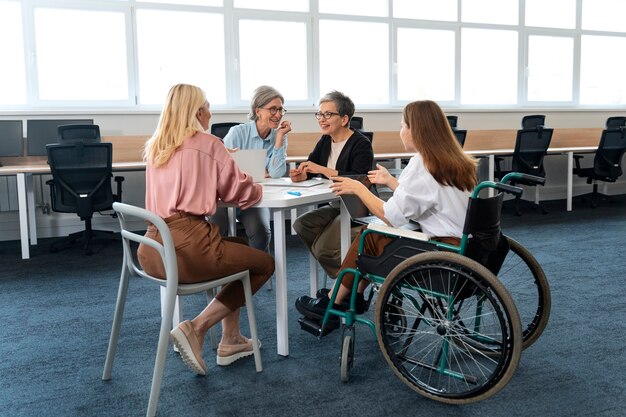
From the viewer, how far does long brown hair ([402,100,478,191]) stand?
Answer: 6.46 ft

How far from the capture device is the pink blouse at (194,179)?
6.57 feet

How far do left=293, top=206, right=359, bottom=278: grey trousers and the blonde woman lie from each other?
59 cm

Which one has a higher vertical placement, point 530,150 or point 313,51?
point 313,51

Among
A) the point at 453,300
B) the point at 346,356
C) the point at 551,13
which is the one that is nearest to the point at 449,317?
the point at 453,300

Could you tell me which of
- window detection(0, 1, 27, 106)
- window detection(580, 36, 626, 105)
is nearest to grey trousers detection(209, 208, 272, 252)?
window detection(0, 1, 27, 106)

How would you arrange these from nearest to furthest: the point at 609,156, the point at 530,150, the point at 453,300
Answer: the point at 453,300 < the point at 530,150 < the point at 609,156

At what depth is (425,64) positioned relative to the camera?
6980 millimetres

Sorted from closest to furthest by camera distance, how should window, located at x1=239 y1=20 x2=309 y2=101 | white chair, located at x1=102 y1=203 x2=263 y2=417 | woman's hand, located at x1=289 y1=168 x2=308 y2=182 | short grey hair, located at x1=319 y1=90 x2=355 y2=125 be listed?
white chair, located at x1=102 y1=203 x2=263 y2=417 < woman's hand, located at x1=289 y1=168 x2=308 y2=182 < short grey hair, located at x1=319 y1=90 x2=355 y2=125 < window, located at x1=239 y1=20 x2=309 y2=101

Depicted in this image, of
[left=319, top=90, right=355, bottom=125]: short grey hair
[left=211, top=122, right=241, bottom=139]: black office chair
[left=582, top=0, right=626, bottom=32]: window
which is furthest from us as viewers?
[left=582, top=0, right=626, bottom=32]: window

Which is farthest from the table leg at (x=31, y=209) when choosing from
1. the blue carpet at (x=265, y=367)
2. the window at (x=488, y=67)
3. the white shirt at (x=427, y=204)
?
the window at (x=488, y=67)

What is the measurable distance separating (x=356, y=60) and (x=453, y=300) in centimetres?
521

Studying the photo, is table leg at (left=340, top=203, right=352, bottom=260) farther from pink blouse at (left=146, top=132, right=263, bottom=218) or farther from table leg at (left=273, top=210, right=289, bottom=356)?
pink blouse at (left=146, top=132, right=263, bottom=218)

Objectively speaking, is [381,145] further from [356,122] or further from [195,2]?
[195,2]

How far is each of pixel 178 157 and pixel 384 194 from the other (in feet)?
2.92
